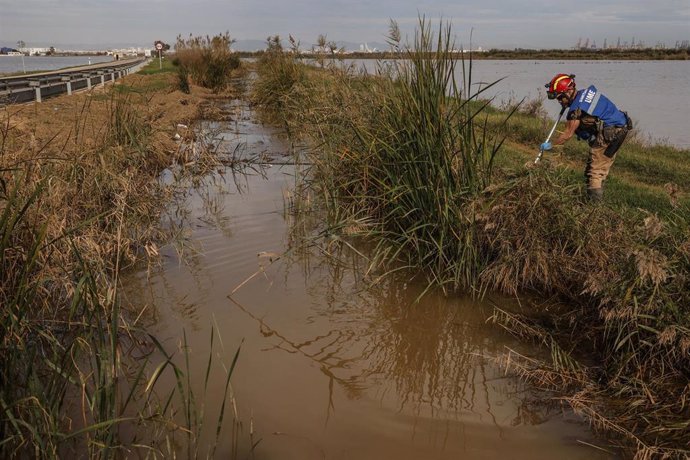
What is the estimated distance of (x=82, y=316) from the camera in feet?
10.2

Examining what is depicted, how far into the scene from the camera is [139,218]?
547cm

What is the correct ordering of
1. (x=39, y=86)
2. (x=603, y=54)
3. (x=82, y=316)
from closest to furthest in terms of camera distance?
(x=82, y=316), (x=39, y=86), (x=603, y=54)

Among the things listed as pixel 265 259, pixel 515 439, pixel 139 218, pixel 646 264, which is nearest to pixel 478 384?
A: pixel 515 439

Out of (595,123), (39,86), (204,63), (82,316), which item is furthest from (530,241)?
(204,63)

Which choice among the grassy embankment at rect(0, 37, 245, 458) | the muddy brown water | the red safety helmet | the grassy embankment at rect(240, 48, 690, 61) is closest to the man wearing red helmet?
the red safety helmet

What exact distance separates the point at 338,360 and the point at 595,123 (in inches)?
172

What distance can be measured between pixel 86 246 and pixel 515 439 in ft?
10.1

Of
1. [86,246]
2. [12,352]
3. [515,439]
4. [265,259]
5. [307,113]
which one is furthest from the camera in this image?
[307,113]

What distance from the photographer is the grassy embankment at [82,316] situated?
2.35 m

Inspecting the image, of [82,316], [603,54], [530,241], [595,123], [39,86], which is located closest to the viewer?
[82,316]

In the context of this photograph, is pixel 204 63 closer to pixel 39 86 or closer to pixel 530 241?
pixel 39 86

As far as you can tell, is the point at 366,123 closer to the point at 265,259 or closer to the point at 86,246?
the point at 265,259

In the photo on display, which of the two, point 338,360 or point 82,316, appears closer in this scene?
point 82,316

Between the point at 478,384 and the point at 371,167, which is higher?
the point at 371,167
